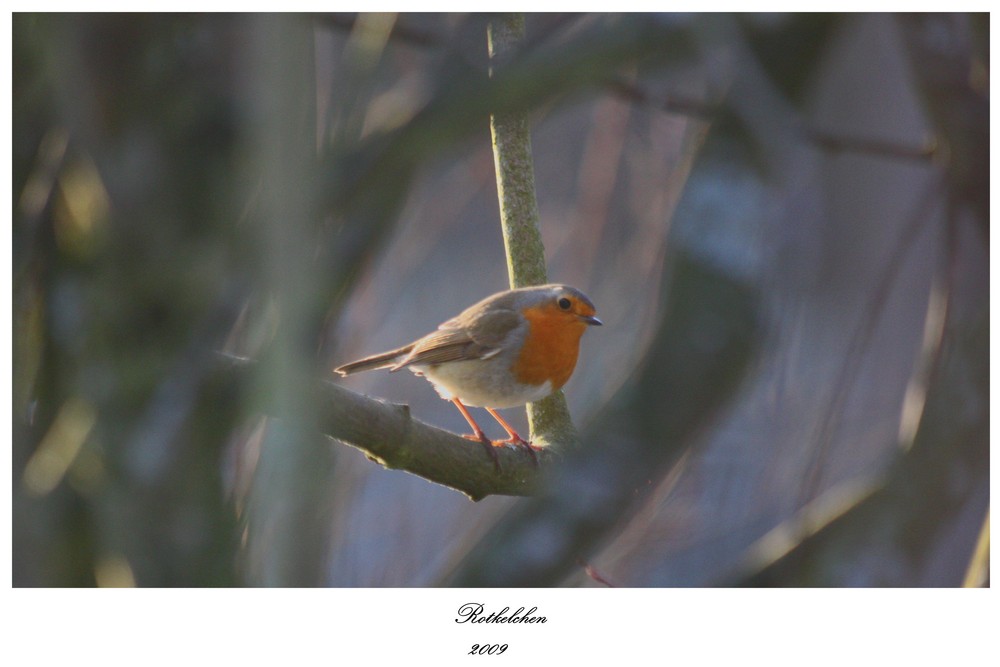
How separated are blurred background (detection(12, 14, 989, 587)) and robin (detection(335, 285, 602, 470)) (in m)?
0.17

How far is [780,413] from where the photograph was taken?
2.58 metres

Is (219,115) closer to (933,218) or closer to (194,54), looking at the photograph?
(194,54)

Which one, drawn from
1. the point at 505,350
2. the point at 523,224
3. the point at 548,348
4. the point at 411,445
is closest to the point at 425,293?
the point at 505,350

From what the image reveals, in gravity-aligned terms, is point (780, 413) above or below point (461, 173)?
below

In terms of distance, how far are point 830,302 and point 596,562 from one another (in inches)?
52.0

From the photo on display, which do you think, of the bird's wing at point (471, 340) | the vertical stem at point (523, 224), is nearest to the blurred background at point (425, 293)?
the vertical stem at point (523, 224)

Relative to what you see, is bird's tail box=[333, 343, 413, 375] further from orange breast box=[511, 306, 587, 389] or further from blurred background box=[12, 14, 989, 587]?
orange breast box=[511, 306, 587, 389]

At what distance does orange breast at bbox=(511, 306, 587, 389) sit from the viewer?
9.18 ft

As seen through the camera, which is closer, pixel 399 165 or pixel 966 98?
pixel 399 165

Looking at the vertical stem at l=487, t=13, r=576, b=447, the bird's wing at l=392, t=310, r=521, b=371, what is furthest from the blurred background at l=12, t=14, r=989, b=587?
the bird's wing at l=392, t=310, r=521, b=371

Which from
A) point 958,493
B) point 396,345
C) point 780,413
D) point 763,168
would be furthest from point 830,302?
point 396,345
